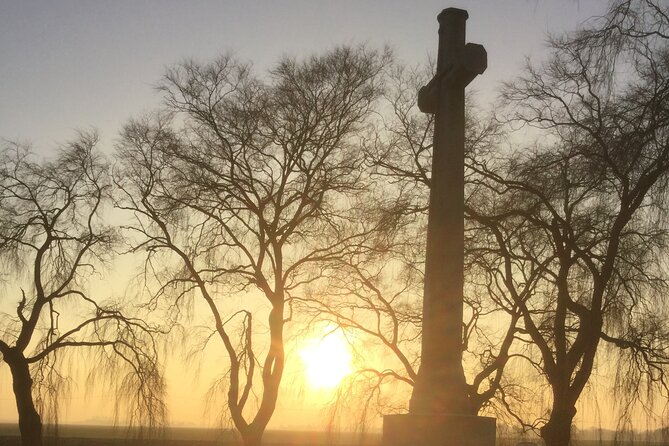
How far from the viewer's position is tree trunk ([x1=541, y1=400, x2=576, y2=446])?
47.3ft

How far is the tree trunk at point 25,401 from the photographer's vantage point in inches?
763

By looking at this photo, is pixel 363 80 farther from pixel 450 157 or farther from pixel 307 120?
pixel 450 157

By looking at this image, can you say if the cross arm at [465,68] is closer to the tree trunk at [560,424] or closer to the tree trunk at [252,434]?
the tree trunk at [560,424]

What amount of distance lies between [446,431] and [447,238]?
2171 millimetres

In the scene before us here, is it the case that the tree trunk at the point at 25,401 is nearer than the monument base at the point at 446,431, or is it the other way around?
the monument base at the point at 446,431

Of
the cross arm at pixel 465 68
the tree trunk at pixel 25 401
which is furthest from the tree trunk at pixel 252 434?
the cross arm at pixel 465 68

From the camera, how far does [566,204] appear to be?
15.2m

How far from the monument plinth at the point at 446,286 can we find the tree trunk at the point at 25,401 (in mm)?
12291

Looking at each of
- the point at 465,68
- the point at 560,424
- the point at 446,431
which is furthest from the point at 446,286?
the point at 560,424

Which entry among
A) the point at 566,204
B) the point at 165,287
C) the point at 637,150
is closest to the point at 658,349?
the point at 566,204

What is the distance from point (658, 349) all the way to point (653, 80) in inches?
209

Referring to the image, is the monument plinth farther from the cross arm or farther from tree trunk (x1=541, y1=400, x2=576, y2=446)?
tree trunk (x1=541, y1=400, x2=576, y2=446)

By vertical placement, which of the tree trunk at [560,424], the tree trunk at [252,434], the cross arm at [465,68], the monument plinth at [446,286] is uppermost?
the cross arm at [465,68]

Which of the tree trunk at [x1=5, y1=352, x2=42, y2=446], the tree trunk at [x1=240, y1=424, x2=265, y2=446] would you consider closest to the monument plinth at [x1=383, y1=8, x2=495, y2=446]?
the tree trunk at [x1=240, y1=424, x2=265, y2=446]
